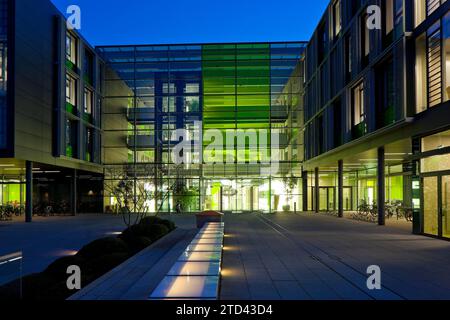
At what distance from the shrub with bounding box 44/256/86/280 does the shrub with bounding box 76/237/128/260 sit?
1.11 metres

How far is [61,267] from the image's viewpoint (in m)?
12.0

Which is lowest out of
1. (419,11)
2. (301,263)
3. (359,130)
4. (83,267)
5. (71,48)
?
(83,267)

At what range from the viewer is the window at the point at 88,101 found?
41.2 metres

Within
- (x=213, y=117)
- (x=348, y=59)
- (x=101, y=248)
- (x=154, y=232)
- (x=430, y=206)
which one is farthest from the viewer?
(x=213, y=117)

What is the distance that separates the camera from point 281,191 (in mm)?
44312

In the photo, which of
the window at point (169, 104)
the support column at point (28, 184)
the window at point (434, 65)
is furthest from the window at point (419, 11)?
the window at point (169, 104)

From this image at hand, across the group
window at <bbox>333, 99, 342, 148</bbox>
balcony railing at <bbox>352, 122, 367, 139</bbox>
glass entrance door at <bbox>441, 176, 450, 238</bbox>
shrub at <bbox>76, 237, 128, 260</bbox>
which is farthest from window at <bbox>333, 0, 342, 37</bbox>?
shrub at <bbox>76, 237, 128, 260</bbox>

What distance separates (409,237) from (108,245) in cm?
1140

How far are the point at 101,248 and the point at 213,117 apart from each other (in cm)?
3089

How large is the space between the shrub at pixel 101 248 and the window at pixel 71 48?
25.5 m

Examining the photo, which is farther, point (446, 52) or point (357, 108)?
point (357, 108)

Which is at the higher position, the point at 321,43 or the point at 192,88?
the point at 321,43

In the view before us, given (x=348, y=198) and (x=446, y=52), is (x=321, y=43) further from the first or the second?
(x=446, y=52)

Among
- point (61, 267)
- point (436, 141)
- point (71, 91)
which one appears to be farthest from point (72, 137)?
point (436, 141)
